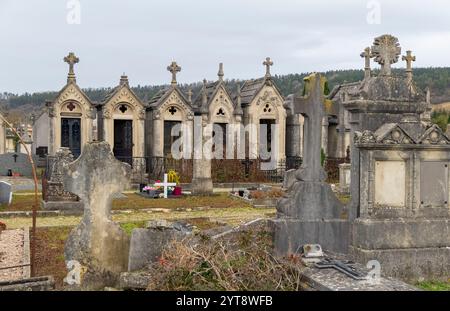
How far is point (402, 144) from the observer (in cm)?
888

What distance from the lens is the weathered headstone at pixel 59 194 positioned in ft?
55.6

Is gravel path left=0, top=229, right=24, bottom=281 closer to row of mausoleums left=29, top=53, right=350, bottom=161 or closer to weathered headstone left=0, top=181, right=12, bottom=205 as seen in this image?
weathered headstone left=0, top=181, right=12, bottom=205

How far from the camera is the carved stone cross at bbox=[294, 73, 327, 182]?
30.1 feet

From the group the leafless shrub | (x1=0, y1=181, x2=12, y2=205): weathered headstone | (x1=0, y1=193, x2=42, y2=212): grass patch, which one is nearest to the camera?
the leafless shrub

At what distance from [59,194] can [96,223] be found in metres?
10.3

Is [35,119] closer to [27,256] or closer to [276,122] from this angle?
[276,122]

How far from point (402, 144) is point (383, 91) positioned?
987mm

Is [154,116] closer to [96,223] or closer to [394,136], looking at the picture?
[394,136]

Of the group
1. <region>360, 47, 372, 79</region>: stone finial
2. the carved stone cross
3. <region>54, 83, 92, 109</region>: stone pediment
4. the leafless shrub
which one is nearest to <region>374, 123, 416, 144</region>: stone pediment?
the carved stone cross

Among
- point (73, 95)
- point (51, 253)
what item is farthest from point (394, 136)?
point (73, 95)

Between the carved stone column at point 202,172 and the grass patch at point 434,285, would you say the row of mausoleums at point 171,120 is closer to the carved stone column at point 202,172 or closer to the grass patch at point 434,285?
the carved stone column at point 202,172

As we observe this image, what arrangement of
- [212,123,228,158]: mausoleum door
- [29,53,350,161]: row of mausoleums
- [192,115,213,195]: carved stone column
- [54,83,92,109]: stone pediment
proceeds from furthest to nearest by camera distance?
1. [212,123,228,158]: mausoleum door
2. [29,53,350,161]: row of mausoleums
3. [54,83,92,109]: stone pediment
4. [192,115,213,195]: carved stone column

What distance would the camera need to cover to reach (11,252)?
10.7m

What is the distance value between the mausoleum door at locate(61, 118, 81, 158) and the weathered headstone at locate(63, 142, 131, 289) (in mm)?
20307
